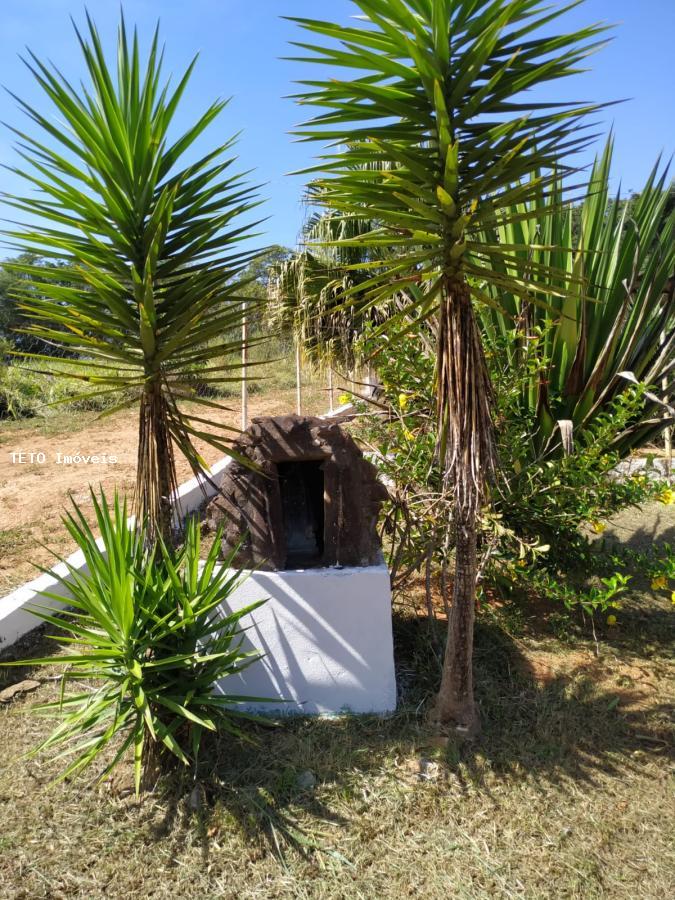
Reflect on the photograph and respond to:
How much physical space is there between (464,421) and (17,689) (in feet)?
9.31

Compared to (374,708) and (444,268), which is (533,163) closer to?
(444,268)

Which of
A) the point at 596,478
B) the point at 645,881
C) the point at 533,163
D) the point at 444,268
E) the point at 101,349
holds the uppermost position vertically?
the point at 533,163

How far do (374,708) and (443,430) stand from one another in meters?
1.60

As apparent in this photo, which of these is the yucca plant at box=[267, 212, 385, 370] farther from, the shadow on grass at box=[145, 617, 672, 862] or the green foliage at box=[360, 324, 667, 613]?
the shadow on grass at box=[145, 617, 672, 862]

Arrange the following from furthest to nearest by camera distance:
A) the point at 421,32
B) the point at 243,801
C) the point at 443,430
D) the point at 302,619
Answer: the point at 302,619
the point at 443,430
the point at 243,801
the point at 421,32

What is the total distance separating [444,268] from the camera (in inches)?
103

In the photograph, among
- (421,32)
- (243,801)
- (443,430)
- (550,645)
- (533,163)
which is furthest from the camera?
(550,645)

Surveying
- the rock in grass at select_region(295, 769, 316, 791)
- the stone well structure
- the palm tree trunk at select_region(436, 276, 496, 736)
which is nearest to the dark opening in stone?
the stone well structure

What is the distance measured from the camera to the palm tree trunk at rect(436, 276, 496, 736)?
2693 millimetres

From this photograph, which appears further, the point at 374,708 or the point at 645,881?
the point at 374,708

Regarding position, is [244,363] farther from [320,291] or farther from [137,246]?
[320,291]

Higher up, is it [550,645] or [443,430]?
[443,430]

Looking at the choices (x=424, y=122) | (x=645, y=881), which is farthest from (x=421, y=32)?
(x=645, y=881)

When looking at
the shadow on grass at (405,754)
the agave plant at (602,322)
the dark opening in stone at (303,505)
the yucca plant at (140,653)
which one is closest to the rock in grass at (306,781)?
the shadow on grass at (405,754)
